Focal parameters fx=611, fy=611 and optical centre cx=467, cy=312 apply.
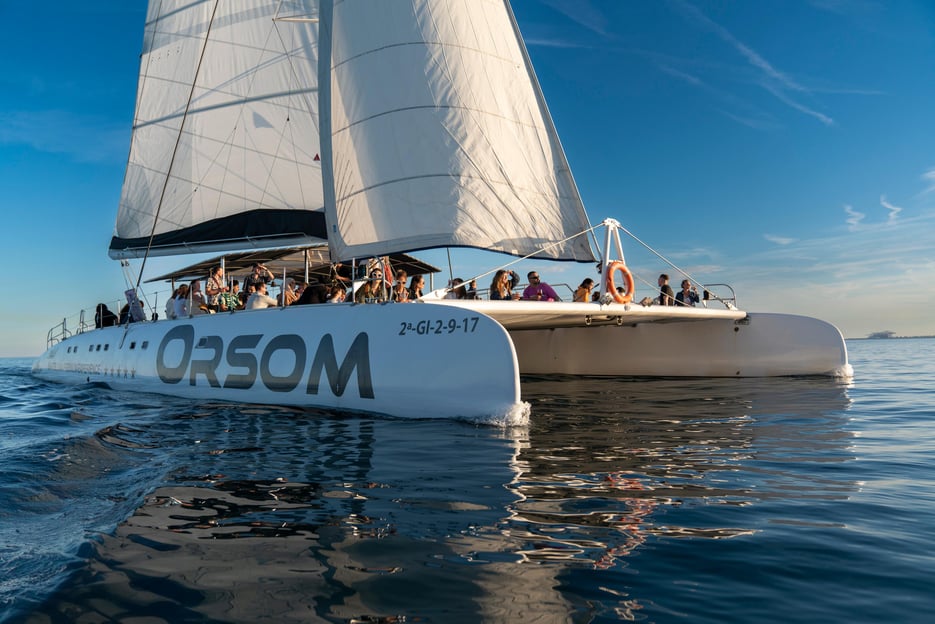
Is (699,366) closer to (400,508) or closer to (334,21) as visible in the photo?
(334,21)

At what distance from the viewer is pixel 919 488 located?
3.79m

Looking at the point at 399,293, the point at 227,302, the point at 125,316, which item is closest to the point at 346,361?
→ the point at 399,293

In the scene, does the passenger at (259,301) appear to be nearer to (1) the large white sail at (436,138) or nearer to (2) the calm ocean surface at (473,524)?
(1) the large white sail at (436,138)

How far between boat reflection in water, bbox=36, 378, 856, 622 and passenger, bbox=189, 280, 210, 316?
17.7 ft

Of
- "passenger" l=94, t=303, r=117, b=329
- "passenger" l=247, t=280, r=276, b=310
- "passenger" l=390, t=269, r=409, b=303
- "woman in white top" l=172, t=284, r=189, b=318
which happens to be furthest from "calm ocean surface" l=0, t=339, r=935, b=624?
"passenger" l=94, t=303, r=117, b=329

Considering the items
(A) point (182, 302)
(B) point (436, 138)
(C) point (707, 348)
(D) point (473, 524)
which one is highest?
(B) point (436, 138)

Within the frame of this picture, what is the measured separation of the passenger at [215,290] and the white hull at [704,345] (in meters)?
5.44

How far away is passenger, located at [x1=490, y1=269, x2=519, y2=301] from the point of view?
31.3 ft

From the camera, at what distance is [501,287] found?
955 cm

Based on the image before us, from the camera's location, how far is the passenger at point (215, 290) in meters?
11.3

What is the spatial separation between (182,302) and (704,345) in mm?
10332

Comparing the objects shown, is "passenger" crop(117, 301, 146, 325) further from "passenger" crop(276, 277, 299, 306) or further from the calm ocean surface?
the calm ocean surface

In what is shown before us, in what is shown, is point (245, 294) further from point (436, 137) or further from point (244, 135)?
point (436, 137)

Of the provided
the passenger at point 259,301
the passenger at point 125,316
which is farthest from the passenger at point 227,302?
the passenger at point 125,316
